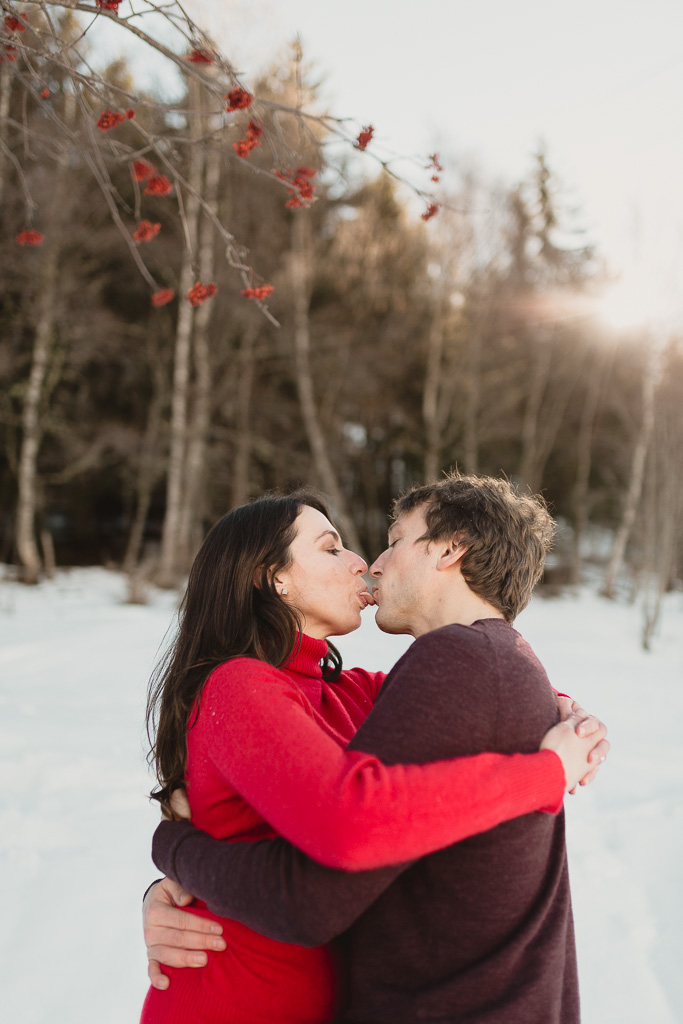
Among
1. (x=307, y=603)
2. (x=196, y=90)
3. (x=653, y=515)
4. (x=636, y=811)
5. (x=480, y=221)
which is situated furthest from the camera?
(x=480, y=221)

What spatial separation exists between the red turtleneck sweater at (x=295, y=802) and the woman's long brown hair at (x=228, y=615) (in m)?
0.15

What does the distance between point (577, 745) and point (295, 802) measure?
0.53 meters

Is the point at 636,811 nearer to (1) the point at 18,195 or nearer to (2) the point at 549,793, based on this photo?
(2) the point at 549,793

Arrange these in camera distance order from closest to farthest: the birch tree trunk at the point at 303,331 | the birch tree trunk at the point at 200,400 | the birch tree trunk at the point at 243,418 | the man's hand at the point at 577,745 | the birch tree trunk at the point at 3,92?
the man's hand at the point at 577,745 < the birch tree trunk at the point at 3,92 < the birch tree trunk at the point at 200,400 < the birch tree trunk at the point at 303,331 < the birch tree trunk at the point at 243,418

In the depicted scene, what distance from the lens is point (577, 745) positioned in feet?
4.25

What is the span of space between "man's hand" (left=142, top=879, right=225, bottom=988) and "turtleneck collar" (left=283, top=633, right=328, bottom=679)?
20.2 inches

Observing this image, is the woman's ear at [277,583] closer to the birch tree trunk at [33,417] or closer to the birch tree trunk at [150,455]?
the birch tree trunk at [33,417]

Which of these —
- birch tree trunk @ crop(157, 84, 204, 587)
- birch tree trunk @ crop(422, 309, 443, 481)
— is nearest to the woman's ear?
birch tree trunk @ crop(157, 84, 204, 587)

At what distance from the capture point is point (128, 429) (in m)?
13.8

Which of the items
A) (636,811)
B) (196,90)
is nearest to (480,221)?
(196,90)

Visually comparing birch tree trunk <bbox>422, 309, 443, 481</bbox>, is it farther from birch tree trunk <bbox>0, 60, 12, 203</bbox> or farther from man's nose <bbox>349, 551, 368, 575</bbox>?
man's nose <bbox>349, 551, 368, 575</bbox>

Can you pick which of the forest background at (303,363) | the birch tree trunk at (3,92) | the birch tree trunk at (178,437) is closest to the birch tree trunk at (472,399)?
the forest background at (303,363)

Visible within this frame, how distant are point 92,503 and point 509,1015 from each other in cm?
1668

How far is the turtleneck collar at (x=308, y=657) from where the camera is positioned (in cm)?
168
